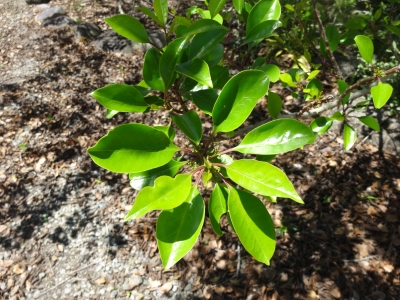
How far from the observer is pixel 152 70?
3.58 ft

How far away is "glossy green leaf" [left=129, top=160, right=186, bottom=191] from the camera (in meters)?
1.10

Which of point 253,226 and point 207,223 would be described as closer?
point 253,226

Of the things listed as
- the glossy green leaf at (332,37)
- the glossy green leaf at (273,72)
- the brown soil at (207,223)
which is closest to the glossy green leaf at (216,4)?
the glossy green leaf at (273,72)

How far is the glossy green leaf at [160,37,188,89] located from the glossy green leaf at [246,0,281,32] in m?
0.45

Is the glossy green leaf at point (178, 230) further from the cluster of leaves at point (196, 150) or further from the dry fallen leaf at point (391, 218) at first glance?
the dry fallen leaf at point (391, 218)

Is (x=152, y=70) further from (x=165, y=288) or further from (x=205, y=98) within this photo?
(x=165, y=288)

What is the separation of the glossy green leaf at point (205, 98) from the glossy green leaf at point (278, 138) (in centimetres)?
26

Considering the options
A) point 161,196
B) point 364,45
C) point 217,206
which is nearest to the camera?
point 161,196

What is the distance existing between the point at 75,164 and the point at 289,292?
269cm

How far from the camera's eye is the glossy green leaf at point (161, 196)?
80cm

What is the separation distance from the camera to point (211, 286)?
269cm

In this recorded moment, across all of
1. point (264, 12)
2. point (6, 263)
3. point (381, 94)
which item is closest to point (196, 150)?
point (264, 12)

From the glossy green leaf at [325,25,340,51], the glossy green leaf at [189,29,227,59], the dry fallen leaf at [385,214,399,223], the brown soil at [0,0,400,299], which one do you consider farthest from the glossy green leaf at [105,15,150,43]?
the dry fallen leaf at [385,214,399,223]

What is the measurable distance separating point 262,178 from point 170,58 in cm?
48
